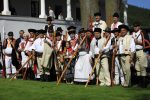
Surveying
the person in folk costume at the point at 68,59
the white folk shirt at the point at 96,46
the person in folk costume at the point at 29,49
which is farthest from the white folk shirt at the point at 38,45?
the white folk shirt at the point at 96,46

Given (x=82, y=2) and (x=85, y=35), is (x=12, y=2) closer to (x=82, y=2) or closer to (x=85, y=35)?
(x=82, y=2)

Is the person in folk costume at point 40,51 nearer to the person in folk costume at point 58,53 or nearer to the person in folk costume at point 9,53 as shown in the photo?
the person in folk costume at point 58,53

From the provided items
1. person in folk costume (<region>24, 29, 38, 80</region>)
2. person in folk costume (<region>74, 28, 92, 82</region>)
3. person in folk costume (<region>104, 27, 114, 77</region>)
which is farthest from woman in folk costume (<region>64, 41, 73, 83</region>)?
person in folk costume (<region>104, 27, 114, 77</region>)

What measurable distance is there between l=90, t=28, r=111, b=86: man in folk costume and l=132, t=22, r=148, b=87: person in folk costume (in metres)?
0.96

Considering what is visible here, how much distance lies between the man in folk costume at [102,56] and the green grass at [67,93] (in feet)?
3.08

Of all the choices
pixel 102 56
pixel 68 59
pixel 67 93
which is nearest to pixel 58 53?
pixel 68 59

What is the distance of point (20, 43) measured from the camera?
66.1 ft

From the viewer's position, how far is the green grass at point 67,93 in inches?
500

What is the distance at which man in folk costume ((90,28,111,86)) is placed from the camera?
16.2 metres

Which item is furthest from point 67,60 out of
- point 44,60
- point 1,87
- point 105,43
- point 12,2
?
point 12,2

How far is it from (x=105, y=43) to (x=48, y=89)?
2647 mm

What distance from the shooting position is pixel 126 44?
1559 cm

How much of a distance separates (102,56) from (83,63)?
38.7 inches

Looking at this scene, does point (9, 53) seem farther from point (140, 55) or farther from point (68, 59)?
point (140, 55)
